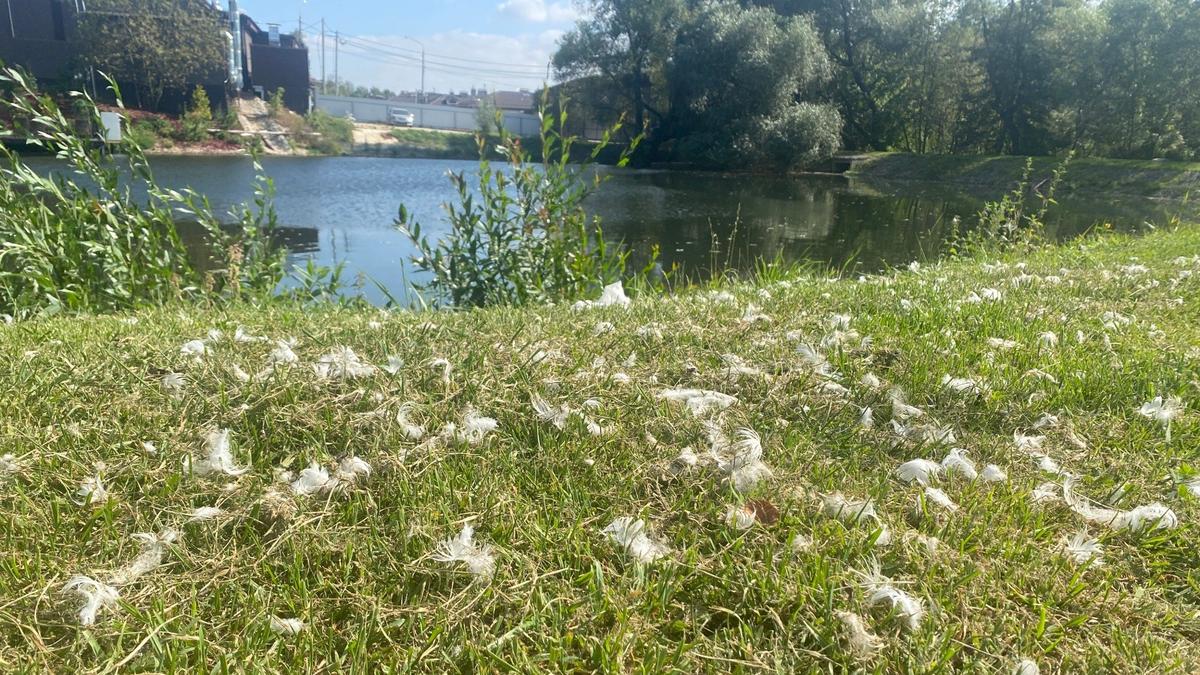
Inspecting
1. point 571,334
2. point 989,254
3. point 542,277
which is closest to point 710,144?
point 989,254

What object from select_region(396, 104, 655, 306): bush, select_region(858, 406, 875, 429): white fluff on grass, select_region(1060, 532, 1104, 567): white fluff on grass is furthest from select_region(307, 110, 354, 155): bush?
select_region(1060, 532, 1104, 567): white fluff on grass

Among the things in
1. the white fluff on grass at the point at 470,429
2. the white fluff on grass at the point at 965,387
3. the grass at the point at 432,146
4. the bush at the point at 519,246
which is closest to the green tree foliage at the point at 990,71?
the grass at the point at 432,146

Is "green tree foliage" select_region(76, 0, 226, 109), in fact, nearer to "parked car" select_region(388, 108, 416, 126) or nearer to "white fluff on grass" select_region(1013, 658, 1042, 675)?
"parked car" select_region(388, 108, 416, 126)

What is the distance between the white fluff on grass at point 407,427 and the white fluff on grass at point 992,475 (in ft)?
5.76

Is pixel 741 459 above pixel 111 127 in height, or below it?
below

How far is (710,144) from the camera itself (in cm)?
3572

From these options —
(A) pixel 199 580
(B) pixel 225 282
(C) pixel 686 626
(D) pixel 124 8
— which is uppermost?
(D) pixel 124 8

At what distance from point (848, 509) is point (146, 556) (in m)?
1.80

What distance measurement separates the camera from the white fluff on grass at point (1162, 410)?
8.52ft

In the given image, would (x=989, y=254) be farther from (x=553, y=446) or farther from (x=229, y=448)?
(x=229, y=448)

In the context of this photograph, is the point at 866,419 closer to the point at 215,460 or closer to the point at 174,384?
the point at 215,460

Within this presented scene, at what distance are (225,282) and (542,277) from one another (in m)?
2.38

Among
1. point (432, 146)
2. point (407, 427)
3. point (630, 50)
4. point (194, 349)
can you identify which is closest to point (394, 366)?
point (407, 427)

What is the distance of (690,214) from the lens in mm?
18297
